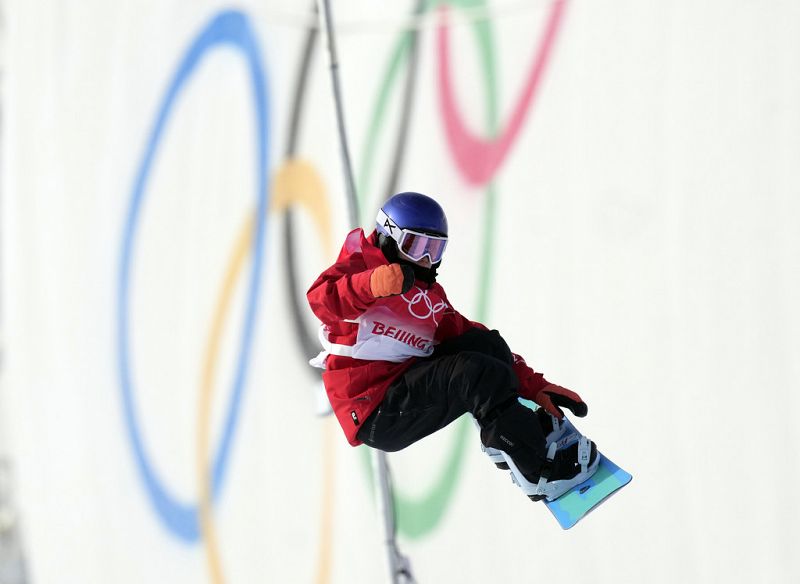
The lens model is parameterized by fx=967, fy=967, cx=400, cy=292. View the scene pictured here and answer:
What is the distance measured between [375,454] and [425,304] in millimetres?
1014

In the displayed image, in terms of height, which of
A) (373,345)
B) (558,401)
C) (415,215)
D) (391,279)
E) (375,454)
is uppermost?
(415,215)

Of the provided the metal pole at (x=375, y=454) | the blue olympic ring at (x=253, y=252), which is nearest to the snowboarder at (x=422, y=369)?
the metal pole at (x=375, y=454)

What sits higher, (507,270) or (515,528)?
(507,270)

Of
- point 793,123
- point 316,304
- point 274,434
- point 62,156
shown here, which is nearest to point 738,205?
point 793,123

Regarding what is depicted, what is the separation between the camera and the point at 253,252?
6.59m

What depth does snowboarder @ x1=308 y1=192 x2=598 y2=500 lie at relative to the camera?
7.27ft

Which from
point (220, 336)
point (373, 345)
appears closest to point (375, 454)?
point (373, 345)

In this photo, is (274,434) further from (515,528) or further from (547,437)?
(547,437)

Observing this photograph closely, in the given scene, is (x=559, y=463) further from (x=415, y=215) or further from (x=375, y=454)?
(x=375, y=454)

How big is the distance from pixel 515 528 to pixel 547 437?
89.5 inches

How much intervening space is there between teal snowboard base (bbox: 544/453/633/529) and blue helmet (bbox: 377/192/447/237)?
2.43 ft

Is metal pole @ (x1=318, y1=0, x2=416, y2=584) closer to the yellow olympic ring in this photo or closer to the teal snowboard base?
the teal snowboard base

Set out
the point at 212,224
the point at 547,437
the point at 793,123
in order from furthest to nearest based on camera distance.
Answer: the point at 212,224 → the point at 793,123 → the point at 547,437

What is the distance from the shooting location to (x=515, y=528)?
A: 4.53 m
